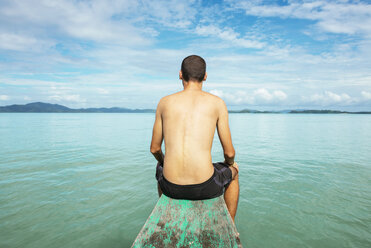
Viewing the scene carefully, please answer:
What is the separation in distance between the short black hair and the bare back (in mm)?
361

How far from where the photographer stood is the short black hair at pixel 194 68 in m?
3.33

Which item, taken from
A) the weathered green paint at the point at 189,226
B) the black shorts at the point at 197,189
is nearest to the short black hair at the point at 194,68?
the black shorts at the point at 197,189

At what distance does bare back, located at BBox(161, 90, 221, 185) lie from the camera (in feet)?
9.86

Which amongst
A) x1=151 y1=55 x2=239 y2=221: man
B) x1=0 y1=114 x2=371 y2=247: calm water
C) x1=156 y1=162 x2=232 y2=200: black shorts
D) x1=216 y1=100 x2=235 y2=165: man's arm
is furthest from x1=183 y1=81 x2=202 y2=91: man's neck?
x1=0 y1=114 x2=371 y2=247: calm water

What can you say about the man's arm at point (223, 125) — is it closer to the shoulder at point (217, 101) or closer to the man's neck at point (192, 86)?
the shoulder at point (217, 101)

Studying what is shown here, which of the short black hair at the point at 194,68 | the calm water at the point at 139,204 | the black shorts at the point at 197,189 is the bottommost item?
the calm water at the point at 139,204

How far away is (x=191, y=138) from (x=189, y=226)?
3.75ft

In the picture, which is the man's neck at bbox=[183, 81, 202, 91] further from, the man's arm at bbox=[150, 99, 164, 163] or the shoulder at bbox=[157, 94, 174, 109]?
the man's arm at bbox=[150, 99, 164, 163]

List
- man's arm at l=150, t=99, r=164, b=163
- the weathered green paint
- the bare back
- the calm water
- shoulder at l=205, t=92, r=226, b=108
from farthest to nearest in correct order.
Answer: the calm water
man's arm at l=150, t=99, r=164, b=163
shoulder at l=205, t=92, r=226, b=108
the bare back
the weathered green paint

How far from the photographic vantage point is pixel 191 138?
9.85 ft

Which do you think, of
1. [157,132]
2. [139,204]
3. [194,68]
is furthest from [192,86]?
[139,204]

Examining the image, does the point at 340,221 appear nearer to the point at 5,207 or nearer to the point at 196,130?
the point at 196,130

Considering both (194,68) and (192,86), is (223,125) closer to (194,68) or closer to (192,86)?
(192,86)

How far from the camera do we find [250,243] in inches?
176
